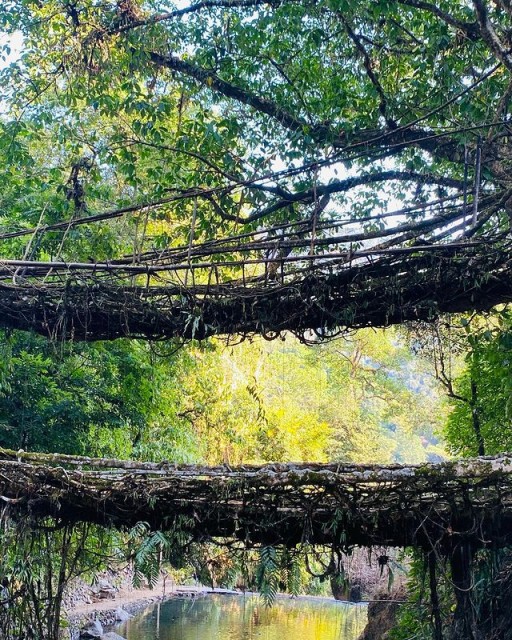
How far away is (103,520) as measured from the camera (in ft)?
10.3

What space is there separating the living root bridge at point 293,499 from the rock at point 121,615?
8.17m

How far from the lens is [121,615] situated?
34.5 feet

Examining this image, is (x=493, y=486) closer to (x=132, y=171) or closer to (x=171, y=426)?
(x=132, y=171)

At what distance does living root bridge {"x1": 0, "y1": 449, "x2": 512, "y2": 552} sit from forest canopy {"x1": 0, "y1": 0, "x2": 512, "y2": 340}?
0.89m

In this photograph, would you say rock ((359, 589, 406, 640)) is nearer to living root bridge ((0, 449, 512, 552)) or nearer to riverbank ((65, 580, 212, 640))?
riverbank ((65, 580, 212, 640))

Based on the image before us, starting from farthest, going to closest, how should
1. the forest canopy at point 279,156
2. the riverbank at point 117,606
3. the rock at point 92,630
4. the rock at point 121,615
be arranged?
the rock at point 121,615
the riverbank at point 117,606
the rock at point 92,630
the forest canopy at point 279,156

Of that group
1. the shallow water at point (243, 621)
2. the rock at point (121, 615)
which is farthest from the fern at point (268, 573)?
the rock at point (121, 615)

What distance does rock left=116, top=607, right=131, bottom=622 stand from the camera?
10.3 meters

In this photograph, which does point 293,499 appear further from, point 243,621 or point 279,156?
point 243,621

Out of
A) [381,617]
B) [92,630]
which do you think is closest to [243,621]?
[92,630]

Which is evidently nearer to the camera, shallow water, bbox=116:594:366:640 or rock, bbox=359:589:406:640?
rock, bbox=359:589:406:640

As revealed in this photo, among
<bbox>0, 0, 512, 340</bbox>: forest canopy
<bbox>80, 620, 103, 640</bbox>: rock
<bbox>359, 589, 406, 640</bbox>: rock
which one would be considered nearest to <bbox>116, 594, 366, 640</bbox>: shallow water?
<bbox>80, 620, 103, 640</bbox>: rock

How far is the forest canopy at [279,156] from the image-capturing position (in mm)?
3377

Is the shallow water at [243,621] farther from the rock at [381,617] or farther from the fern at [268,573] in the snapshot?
the fern at [268,573]
